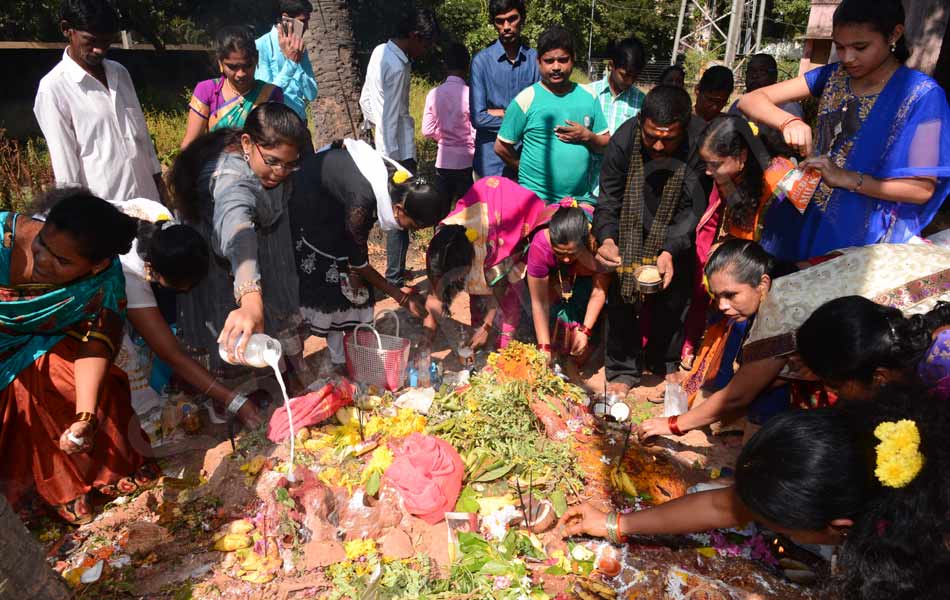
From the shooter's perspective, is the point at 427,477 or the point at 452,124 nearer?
the point at 427,477

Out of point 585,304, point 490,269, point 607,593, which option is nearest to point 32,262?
point 490,269

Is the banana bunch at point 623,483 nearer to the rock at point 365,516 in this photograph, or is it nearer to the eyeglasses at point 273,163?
the rock at point 365,516

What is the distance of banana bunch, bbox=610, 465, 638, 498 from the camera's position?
282cm

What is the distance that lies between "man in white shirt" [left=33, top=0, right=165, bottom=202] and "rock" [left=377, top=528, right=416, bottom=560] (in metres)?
2.78

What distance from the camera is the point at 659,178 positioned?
3.63 m

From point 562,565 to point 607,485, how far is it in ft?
1.94

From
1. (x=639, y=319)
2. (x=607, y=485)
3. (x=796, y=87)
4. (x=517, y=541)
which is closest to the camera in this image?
(x=517, y=541)

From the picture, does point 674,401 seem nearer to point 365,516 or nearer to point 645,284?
point 645,284

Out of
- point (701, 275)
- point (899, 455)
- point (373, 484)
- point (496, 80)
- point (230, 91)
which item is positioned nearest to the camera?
point (899, 455)

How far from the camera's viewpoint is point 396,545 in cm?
243

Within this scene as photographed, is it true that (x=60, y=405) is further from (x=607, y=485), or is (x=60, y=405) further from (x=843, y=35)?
(x=843, y=35)

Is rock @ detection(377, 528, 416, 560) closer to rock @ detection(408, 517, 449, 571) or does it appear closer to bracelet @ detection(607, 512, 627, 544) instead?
rock @ detection(408, 517, 449, 571)

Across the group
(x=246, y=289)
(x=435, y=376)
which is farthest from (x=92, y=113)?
(x=435, y=376)

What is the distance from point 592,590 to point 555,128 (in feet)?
9.62
